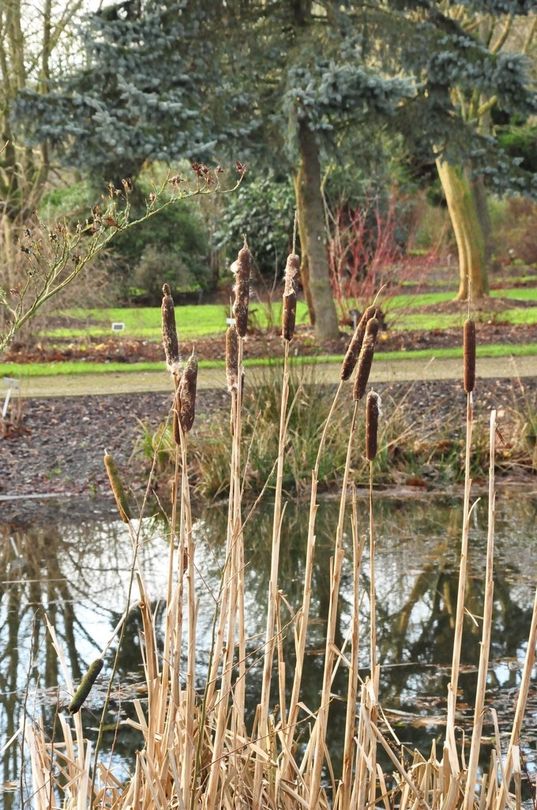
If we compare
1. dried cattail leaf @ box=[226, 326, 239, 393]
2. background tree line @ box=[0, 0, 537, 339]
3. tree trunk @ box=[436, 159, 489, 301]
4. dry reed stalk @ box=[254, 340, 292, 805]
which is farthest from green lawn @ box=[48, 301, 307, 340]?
dried cattail leaf @ box=[226, 326, 239, 393]

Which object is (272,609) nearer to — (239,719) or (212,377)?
(239,719)

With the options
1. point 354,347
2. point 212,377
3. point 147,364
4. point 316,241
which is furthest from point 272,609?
point 316,241

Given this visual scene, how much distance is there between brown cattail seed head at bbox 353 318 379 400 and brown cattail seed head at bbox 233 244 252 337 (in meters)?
0.23

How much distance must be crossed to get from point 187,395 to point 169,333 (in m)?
0.14

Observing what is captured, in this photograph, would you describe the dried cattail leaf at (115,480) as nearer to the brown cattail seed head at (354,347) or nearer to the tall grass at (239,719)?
the tall grass at (239,719)

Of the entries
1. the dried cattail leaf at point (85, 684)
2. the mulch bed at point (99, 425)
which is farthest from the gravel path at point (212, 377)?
the dried cattail leaf at point (85, 684)

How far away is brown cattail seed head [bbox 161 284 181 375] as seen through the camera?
2.42 metres

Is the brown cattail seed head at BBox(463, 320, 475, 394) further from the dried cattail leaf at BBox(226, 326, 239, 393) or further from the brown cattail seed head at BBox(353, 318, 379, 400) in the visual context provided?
the dried cattail leaf at BBox(226, 326, 239, 393)

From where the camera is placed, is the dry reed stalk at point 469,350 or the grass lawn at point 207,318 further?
the grass lawn at point 207,318

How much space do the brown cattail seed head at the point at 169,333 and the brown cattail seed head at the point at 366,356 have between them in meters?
0.35

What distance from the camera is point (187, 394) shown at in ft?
7.83

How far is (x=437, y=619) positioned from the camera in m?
6.25

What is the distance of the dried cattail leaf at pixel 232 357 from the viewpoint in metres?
2.51

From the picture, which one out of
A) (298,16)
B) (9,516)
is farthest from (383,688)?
(298,16)
